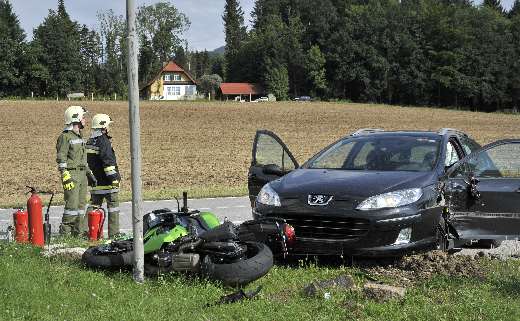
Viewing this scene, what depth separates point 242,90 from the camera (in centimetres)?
10906

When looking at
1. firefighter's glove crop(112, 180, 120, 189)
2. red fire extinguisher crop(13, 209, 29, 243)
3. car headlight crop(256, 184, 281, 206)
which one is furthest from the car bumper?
firefighter's glove crop(112, 180, 120, 189)

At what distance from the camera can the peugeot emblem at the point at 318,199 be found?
6895 millimetres

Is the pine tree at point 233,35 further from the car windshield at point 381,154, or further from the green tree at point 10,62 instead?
the car windshield at point 381,154

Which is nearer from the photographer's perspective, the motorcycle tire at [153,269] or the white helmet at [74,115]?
the motorcycle tire at [153,269]

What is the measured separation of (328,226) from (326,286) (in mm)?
1187

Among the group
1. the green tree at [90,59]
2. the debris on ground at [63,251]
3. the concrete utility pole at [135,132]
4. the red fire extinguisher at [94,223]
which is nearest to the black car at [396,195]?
the concrete utility pole at [135,132]

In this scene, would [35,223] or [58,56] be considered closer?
[35,223]

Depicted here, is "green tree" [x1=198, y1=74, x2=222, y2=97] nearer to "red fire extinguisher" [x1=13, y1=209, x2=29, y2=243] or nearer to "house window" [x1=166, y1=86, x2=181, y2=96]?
"house window" [x1=166, y1=86, x2=181, y2=96]

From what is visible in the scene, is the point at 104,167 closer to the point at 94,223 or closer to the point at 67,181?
the point at 67,181

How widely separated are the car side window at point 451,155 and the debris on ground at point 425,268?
1.44 m

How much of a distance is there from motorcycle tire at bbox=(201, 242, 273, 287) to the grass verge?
0.10 m

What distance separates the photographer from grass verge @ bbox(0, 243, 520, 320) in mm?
4930

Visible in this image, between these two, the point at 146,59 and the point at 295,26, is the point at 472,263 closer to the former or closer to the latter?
the point at 146,59

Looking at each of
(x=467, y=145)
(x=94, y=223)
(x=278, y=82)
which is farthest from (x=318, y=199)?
(x=278, y=82)
